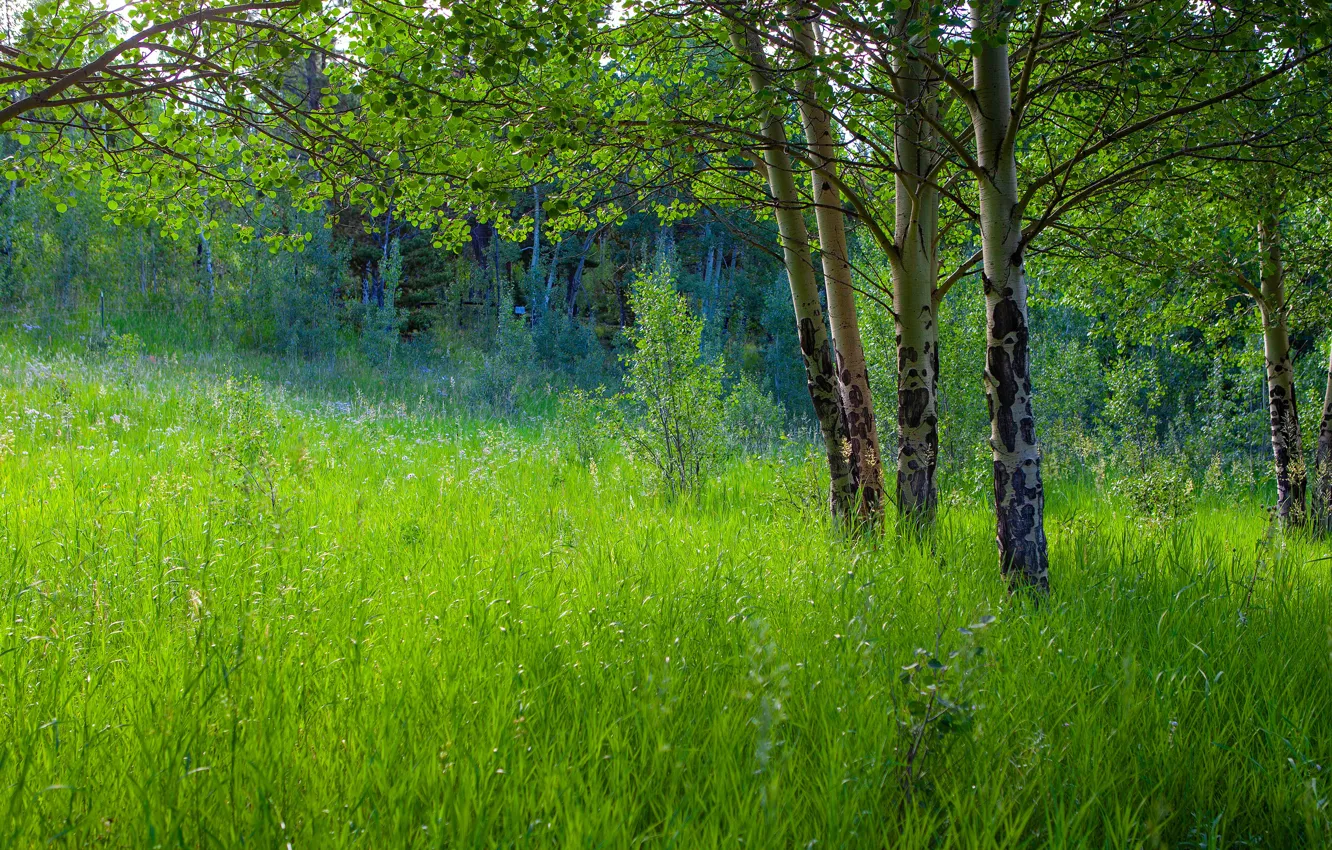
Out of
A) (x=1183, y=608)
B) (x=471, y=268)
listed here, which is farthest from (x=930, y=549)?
(x=471, y=268)

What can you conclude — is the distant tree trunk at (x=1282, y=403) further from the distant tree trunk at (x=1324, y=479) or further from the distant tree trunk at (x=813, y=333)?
the distant tree trunk at (x=813, y=333)

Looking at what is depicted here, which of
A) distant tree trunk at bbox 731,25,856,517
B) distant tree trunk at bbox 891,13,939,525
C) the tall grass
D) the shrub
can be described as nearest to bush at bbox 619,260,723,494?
the shrub

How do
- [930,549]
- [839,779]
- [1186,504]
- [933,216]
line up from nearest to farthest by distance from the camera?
1. [839,779]
2. [930,549]
3. [933,216]
4. [1186,504]

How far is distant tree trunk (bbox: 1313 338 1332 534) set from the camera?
766 cm

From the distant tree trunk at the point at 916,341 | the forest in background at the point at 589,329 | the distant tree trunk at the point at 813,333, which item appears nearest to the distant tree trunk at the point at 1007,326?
the distant tree trunk at the point at 916,341

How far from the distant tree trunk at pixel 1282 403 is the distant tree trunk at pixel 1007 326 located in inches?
228

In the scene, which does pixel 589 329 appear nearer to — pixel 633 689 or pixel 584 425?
pixel 584 425

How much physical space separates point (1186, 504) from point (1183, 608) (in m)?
5.46

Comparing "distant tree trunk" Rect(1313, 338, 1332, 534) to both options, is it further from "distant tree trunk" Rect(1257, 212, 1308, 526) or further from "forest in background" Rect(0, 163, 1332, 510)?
"forest in background" Rect(0, 163, 1332, 510)

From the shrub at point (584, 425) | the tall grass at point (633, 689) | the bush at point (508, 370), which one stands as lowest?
the tall grass at point (633, 689)

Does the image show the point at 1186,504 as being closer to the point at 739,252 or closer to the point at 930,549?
the point at 930,549

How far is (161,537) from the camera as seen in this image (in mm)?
4863

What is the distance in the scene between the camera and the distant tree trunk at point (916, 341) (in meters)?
5.14

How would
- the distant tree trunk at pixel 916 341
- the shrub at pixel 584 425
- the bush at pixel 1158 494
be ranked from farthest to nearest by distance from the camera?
the shrub at pixel 584 425, the bush at pixel 1158 494, the distant tree trunk at pixel 916 341
